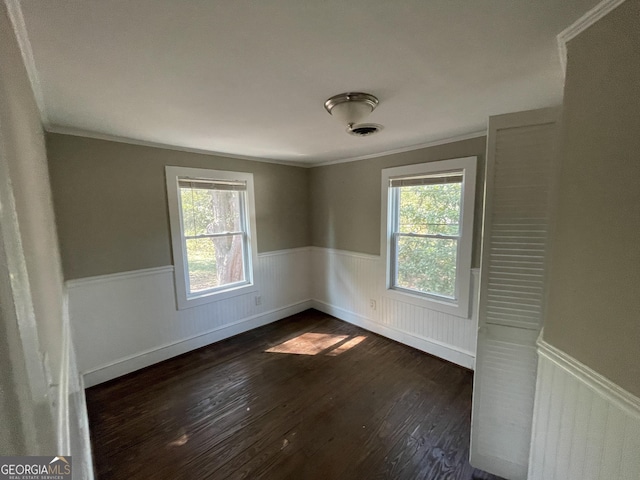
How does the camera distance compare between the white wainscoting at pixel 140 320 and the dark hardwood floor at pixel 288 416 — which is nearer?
the dark hardwood floor at pixel 288 416

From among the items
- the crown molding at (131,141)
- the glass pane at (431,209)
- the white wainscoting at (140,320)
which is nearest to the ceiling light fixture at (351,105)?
the glass pane at (431,209)

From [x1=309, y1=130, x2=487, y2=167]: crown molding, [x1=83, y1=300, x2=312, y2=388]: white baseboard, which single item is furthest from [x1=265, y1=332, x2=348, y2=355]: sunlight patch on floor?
[x1=309, y1=130, x2=487, y2=167]: crown molding

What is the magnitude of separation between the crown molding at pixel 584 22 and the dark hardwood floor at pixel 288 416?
2.19 meters

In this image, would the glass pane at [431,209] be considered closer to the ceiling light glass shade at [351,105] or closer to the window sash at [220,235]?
the ceiling light glass shade at [351,105]

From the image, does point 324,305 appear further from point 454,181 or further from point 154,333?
point 454,181

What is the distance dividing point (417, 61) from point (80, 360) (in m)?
3.26

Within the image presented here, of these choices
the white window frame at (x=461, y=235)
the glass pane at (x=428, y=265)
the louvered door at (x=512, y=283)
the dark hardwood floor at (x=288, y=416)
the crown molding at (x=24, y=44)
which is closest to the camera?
the crown molding at (x=24, y=44)

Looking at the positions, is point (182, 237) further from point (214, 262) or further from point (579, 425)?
point (579, 425)

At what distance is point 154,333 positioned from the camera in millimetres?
2680

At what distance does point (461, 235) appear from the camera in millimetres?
2523

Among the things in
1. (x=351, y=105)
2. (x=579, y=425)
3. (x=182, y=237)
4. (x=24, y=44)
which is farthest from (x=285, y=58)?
(x=182, y=237)

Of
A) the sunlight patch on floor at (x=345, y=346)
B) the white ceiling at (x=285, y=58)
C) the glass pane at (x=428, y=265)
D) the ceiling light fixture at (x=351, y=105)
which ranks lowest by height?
the sunlight patch on floor at (x=345, y=346)

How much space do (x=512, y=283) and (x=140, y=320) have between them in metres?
3.04

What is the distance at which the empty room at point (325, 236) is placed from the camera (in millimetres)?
830
